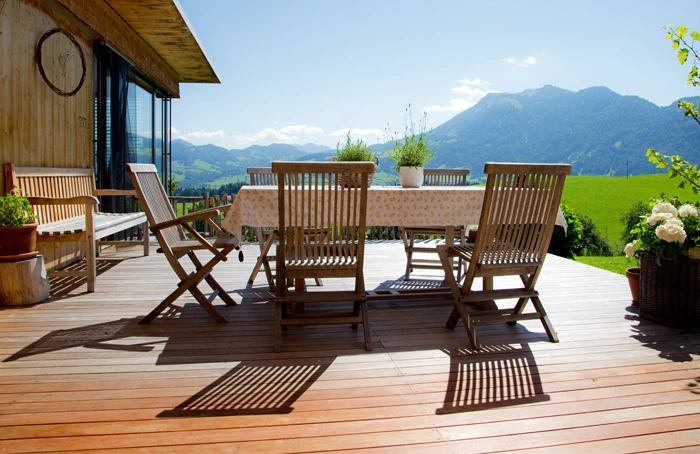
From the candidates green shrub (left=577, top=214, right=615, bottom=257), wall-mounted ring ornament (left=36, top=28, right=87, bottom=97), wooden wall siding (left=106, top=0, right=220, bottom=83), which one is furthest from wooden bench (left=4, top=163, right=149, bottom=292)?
green shrub (left=577, top=214, right=615, bottom=257)

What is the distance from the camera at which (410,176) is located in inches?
158

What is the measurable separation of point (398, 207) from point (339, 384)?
5.09 feet

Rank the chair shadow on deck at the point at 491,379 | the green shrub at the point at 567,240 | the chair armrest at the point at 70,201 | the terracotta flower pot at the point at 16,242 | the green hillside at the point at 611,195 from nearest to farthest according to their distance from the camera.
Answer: the chair shadow on deck at the point at 491,379 < the terracotta flower pot at the point at 16,242 < the chair armrest at the point at 70,201 < the green shrub at the point at 567,240 < the green hillside at the point at 611,195

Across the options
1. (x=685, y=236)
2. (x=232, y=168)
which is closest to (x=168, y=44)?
(x=685, y=236)

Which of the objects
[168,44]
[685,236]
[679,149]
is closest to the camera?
[685,236]

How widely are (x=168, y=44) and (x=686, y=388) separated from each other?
791 centimetres

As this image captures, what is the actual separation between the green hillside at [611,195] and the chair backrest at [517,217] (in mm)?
33250

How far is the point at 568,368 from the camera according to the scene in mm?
2592

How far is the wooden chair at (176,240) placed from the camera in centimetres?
327

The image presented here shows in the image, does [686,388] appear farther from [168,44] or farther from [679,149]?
[679,149]

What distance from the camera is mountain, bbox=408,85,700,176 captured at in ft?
262

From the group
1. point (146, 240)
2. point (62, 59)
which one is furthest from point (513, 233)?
point (62, 59)

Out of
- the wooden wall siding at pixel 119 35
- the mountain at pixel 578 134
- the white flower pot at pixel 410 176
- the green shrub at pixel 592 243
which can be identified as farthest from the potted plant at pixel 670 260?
the mountain at pixel 578 134

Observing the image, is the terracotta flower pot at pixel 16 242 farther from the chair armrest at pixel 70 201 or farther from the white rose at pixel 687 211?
the white rose at pixel 687 211
